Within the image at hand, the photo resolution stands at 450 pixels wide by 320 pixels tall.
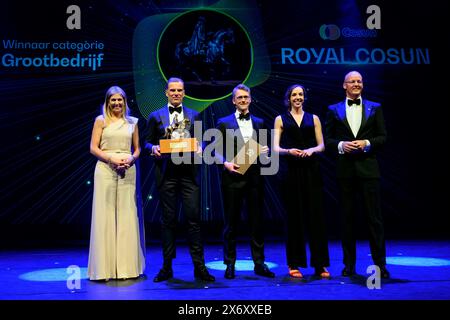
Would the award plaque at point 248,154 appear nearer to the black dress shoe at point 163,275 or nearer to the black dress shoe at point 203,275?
the black dress shoe at point 203,275

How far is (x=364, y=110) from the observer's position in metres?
4.22

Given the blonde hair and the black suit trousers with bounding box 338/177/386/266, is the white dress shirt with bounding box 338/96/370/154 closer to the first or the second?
the black suit trousers with bounding box 338/177/386/266

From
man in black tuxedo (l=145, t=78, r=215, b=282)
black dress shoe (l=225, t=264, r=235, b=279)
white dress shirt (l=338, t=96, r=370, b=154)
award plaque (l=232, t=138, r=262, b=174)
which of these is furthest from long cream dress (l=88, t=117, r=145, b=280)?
white dress shirt (l=338, t=96, r=370, b=154)

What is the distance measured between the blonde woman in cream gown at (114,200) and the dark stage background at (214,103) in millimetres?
2201

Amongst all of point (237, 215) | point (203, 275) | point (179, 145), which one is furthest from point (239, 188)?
point (203, 275)

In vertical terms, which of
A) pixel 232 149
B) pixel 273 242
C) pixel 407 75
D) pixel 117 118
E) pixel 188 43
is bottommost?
pixel 273 242

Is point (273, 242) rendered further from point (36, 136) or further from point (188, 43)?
point (36, 136)

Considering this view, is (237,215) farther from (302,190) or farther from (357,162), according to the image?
(357,162)

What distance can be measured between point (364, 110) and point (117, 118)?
2127mm

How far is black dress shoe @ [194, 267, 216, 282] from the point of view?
403 cm

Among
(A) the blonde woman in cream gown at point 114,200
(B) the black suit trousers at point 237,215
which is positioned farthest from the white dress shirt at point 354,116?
(A) the blonde woman in cream gown at point 114,200

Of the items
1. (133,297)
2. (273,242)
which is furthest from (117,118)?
(273,242)
